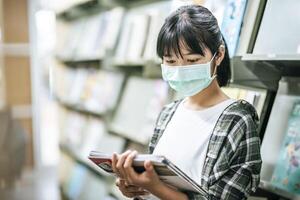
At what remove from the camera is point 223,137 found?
112cm

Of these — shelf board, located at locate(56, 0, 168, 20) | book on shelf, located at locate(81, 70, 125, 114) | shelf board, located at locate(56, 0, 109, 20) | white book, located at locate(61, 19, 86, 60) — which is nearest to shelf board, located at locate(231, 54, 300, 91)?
shelf board, located at locate(56, 0, 168, 20)

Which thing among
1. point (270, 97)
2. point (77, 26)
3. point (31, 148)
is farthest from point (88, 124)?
Answer: point (270, 97)

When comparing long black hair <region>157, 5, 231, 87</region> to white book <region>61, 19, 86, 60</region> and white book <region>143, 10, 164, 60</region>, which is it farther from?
white book <region>61, 19, 86, 60</region>

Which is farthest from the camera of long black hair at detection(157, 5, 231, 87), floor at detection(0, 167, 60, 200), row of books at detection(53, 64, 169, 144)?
floor at detection(0, 167, 60, 200)

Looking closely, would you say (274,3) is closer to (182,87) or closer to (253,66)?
(253,66)

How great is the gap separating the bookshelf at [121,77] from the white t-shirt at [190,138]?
9.6 inches

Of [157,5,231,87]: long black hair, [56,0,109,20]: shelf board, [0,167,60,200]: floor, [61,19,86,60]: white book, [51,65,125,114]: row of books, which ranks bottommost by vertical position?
[0,167,60,200]: floor

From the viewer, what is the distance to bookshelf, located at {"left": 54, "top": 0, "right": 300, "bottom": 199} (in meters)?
1.44

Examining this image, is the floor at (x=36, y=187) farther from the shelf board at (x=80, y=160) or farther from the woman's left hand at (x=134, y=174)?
the woman's left hand at (x=134, y=174)

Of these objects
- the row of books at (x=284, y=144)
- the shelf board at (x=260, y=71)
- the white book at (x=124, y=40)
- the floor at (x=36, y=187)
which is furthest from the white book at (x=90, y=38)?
the row of books at (x=284, y=144)

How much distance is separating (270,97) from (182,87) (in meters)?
0.46

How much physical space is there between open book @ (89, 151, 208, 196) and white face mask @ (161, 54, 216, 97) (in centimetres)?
27

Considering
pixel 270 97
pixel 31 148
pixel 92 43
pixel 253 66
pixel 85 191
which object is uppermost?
pixel 253 66

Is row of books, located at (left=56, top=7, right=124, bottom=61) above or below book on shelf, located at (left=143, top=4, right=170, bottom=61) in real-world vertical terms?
below
